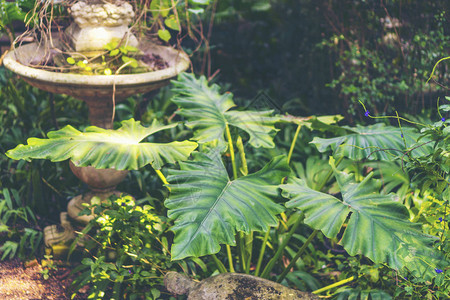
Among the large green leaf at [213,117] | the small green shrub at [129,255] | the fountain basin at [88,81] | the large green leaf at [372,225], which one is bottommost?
the small green shrub at [129,255]

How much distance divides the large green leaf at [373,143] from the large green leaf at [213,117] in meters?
0.28

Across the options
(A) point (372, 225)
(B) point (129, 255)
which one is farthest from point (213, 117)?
(A) point (372, 225)

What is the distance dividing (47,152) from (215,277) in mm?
886

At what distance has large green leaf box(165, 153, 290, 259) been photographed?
1623mm

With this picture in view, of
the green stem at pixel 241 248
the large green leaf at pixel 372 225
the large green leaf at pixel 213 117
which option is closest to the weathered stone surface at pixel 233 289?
the green stem at pixel 241 248

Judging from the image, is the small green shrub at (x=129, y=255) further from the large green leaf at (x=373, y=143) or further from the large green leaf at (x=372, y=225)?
the large green leaf at (x=373, y=143)

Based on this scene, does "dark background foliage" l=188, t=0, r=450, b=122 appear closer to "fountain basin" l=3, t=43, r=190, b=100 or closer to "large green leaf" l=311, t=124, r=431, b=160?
"large green leaf" l=311, t=124, r=431, b=160

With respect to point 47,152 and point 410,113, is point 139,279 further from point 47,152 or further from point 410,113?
point 410,113

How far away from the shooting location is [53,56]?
9.03 feet

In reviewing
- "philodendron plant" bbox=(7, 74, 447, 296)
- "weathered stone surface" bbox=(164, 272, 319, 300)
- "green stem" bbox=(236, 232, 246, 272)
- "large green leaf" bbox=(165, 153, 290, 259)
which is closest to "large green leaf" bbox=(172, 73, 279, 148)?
"philodendron plant" bbox=(7, 74, 447, 296)

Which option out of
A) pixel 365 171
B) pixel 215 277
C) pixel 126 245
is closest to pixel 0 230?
pixel 126 245

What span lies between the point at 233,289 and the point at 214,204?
14.8 inches

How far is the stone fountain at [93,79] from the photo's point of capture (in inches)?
90.4

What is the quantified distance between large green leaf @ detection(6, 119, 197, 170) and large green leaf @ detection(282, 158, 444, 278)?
0.55m
